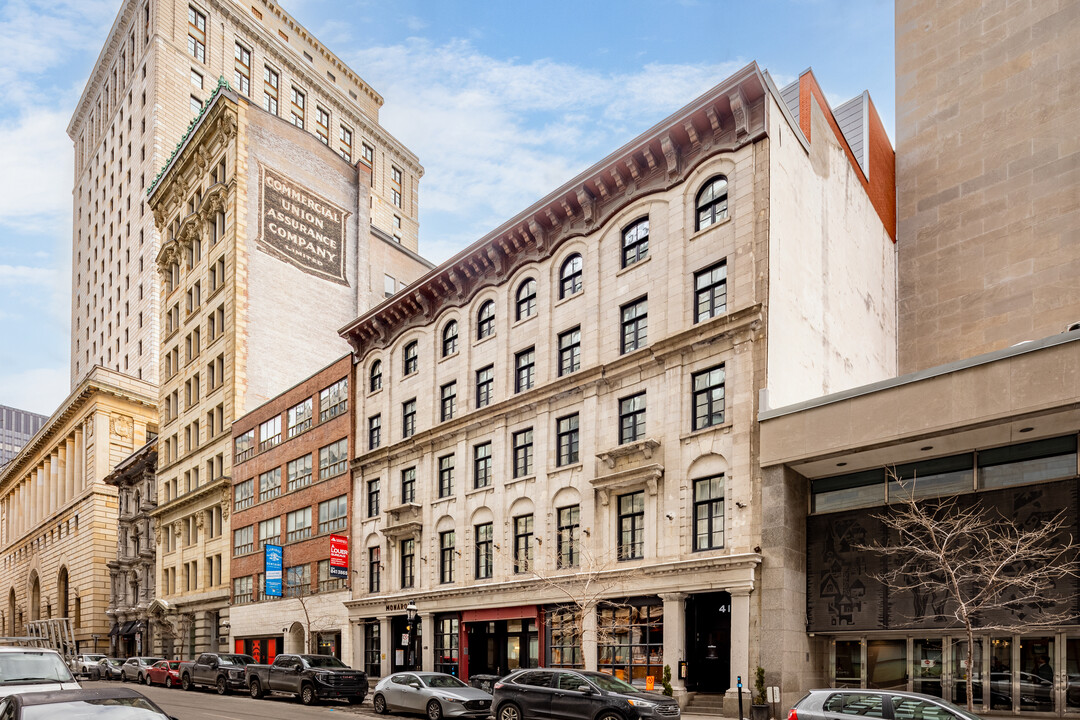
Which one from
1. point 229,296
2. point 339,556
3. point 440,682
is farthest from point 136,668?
A: point 440,682

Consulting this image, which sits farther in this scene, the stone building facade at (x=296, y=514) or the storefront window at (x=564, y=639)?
the stone building facade at (x=296, y=514)

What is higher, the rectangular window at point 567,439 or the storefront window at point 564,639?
the rectangular window at point 567,439

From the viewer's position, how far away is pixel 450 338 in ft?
142

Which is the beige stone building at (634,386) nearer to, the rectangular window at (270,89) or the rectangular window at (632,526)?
the rectangular window at (632,526)

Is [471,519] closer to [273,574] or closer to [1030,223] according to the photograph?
[273,574]

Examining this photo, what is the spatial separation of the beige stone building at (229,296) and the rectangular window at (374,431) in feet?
40.9

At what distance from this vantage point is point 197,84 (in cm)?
9262

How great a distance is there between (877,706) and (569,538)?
727 inches

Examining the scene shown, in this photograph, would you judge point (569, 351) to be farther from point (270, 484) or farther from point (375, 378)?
point (270, 484)

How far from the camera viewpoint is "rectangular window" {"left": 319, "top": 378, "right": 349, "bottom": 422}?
162ft

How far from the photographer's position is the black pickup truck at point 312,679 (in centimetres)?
3272

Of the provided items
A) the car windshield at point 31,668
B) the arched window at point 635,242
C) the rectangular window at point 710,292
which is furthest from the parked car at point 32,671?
the arched window at point 635,242

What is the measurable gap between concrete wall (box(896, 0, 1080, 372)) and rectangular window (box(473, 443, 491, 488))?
17498 millimetres

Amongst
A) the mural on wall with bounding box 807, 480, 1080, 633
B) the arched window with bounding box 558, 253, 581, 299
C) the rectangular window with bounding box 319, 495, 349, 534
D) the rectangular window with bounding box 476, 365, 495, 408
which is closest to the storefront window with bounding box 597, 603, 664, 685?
the mural on wall with bounding box 807, 480, 1080, 633
